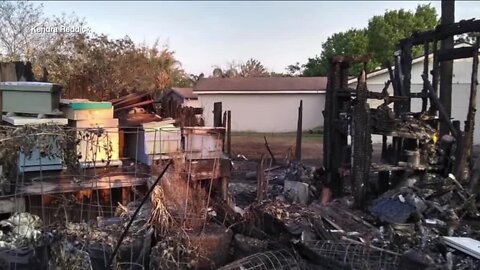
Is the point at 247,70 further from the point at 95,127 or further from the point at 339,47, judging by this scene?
the point at 95,127

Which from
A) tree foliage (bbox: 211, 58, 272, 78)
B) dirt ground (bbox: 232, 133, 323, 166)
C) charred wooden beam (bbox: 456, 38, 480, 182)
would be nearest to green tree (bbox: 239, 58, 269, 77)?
tree foliage (bbox: 211, 58, 272, 78)

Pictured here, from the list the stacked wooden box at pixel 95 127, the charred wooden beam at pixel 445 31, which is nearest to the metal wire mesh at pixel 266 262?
the stacked wooden box at pixel 95 127

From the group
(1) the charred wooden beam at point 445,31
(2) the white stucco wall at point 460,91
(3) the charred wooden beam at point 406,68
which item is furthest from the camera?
(2) the white stucco wall at point 460,91

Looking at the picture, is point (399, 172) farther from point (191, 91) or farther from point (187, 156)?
point (191, 91)

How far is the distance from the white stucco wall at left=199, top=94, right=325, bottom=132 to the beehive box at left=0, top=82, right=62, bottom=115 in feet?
68.0

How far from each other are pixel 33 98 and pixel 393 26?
105 ft

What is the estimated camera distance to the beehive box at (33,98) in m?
6.84

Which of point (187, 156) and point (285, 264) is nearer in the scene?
point (285, 264)

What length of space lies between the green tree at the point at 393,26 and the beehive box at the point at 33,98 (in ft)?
96.0

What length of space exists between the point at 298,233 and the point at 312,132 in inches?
815

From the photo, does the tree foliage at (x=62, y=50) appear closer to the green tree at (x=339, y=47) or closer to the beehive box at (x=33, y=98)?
the beehive box at (x=33, y=98)

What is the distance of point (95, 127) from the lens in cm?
673

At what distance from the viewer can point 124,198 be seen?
6734 mm

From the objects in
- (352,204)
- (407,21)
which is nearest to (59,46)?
(352,204)
